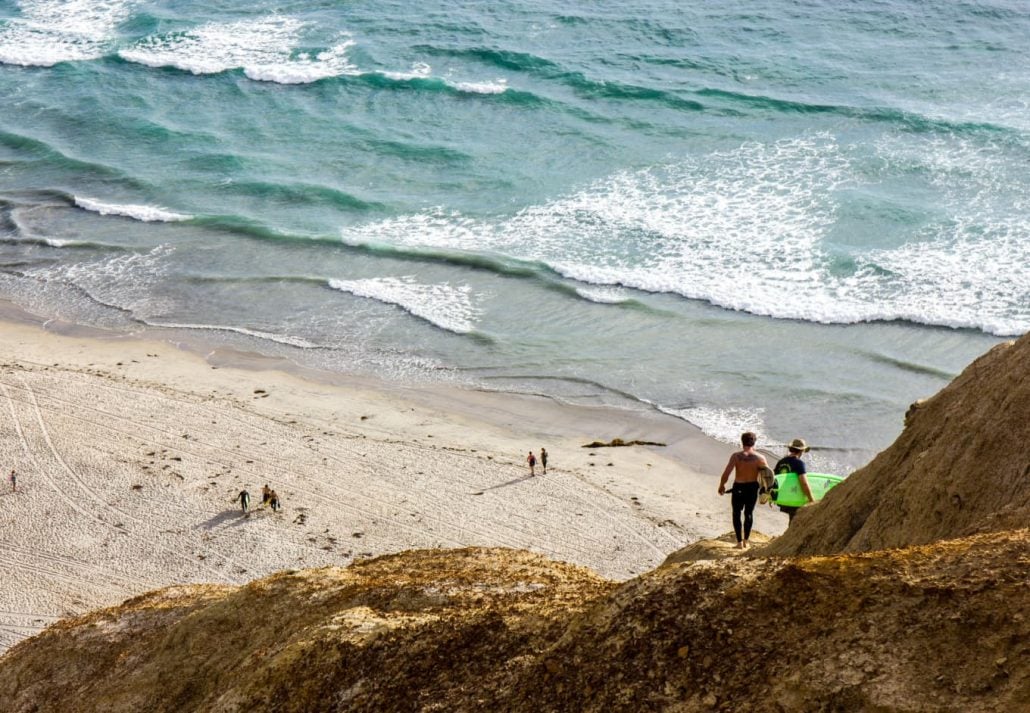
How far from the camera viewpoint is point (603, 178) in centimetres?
3981

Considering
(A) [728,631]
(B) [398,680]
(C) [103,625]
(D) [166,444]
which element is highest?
(A) [728,631]

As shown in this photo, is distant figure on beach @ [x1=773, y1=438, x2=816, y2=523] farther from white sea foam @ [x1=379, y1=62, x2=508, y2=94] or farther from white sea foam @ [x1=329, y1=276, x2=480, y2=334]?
white sea foam @ [x1=379, y1=62, x2=508, y2=94]

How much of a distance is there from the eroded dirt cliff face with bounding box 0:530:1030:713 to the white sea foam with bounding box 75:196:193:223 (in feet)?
93.7

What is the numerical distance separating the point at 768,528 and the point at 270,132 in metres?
29.9

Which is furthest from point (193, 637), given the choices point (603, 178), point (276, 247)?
point (603, 178)

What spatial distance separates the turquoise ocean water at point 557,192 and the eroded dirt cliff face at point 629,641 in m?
15.9

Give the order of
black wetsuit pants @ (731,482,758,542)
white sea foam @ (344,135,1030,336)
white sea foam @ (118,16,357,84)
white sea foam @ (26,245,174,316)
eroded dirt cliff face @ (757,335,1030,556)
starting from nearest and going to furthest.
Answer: eroded dirt cliff face @ (757,335,1030,556)
black wetsuit pants @ (731,482,758,542)
white sea foam @ (344,135,1030,336)
white sea foam @ (26,245,174,316)
white sea foam @ (118,16,357,84)

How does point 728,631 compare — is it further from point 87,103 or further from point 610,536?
point 87,103

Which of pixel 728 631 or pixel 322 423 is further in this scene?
pixel 322 423

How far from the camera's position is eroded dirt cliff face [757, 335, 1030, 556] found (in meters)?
10.7

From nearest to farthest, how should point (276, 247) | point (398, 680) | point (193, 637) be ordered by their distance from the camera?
point (398, 680) → point (193, 637) → point (276, 247)

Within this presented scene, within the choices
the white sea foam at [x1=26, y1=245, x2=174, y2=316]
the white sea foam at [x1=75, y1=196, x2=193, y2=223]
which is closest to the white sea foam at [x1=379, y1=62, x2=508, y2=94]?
the white sea foam at [x1=75, y1=196, x2=193, y2=223]

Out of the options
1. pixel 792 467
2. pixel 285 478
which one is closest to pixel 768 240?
pixel 285 478

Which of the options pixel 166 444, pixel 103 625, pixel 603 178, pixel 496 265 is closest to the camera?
pixel 103 625
